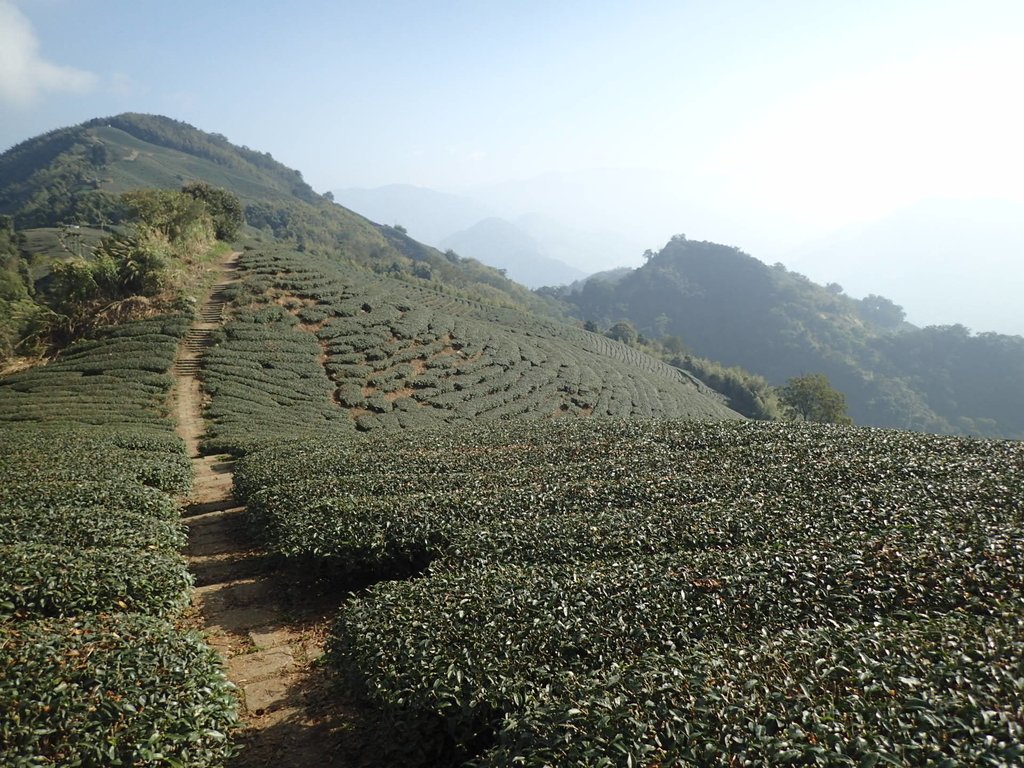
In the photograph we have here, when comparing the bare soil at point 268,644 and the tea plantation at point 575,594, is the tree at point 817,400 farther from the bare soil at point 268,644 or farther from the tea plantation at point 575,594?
the bare soil at point 268,644

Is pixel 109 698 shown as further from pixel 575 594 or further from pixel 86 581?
pixel 575 594

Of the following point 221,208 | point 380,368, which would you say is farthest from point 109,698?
point 221,208

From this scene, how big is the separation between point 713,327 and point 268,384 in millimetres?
179136

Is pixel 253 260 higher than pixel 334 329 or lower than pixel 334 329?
higher

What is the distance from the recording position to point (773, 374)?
159625mm

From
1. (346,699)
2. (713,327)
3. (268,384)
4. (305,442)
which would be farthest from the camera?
(713,327)

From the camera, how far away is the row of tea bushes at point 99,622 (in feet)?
17.5

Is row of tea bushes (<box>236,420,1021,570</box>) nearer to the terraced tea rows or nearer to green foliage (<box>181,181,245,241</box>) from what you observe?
the terraced tea rows

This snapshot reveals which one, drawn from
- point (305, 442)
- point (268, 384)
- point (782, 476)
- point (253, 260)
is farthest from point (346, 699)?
point (253, 260)

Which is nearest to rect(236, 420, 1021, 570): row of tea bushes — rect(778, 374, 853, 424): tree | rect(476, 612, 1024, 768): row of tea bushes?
rect(476, 612, 1024, 768): row of tea bushes

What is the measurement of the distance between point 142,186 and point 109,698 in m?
163

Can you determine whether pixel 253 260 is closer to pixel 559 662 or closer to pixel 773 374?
pixel 559 662

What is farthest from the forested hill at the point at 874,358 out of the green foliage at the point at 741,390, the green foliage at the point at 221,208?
the green foliage at the point at 221,208

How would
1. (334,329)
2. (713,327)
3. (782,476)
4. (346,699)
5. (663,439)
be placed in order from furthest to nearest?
1. (713,327)
2. (334,329)
3. (663,439)
4. (782,476)
5. (346,699)
